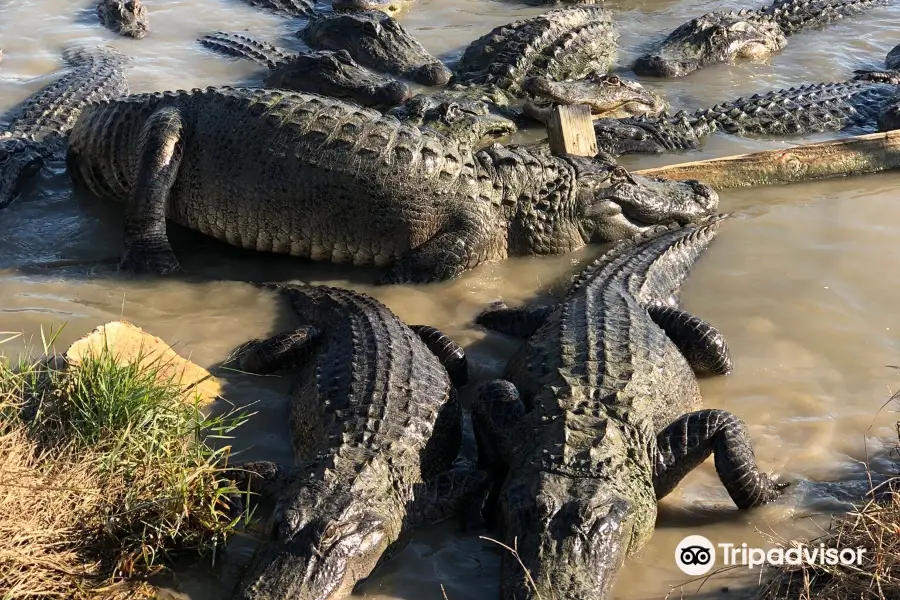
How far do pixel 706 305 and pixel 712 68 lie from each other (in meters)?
5.81

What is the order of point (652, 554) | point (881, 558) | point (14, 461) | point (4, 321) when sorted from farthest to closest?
point (4, 321), point (652, 554), point (14, 461), point (881, 558)

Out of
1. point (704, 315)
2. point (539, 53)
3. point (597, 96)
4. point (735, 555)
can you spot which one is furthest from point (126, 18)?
point (735, 555)

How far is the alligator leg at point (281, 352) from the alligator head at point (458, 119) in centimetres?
334

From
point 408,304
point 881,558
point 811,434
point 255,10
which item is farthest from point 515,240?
point 255,10

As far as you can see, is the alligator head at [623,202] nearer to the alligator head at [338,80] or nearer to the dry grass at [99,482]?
the alligator head at [338,80]

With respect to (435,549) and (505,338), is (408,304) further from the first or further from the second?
(435,549)

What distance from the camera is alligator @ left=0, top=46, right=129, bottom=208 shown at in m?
6.87

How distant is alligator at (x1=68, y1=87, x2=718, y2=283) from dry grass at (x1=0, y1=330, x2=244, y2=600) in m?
2.25

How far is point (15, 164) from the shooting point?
6840 mm

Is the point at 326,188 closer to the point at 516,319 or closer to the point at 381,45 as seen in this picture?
the point at 516,319

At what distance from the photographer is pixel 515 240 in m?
6.31

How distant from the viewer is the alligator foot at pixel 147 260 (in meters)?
5.80

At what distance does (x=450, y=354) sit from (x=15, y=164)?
410cm

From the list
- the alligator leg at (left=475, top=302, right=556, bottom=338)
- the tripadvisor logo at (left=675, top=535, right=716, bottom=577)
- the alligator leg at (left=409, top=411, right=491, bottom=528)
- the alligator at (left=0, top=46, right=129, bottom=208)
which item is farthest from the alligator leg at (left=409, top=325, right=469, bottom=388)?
the alligator at (left=0, top=46, right=129, bottom=208)
